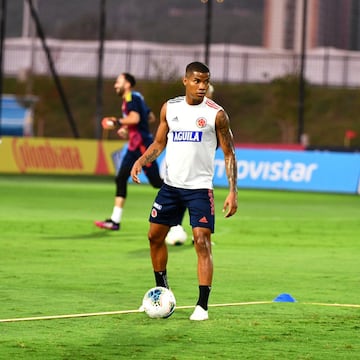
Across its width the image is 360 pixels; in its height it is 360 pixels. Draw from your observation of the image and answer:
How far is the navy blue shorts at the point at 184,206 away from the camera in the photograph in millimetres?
11398

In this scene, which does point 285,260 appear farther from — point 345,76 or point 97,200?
point 345,76

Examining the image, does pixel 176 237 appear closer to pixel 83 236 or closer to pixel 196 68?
pixel 83 236

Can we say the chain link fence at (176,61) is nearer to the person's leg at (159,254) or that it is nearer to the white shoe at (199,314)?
the person's leg at (159,254)

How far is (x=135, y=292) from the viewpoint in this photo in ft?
42.4

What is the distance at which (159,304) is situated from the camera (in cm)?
1108

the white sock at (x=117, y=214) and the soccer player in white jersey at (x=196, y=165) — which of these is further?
the white sock at (x=117, y=214)

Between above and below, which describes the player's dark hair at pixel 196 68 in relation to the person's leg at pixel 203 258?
above

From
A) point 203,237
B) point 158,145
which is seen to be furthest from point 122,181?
point 203,237

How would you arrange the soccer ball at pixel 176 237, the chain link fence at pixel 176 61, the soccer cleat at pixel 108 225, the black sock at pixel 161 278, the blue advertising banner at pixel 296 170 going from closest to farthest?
the black sock at pixel 161 278, the soccer ball at pixel 176 237, the soccer cleat at pixel 108 225, the blue advertising banner at pixel 296 170, the chain link fence at pixel 176 61

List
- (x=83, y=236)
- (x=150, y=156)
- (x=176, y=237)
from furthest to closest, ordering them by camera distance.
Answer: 1. (x=83, y=236)
2. (x=176, y=237)
3. (x=150, y=156)

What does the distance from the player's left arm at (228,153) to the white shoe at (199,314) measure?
87 centimetres

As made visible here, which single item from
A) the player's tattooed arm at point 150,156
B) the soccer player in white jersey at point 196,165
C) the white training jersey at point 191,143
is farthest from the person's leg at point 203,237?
the player's tattooed arm at point 150,156

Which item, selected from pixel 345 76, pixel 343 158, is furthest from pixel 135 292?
pixel 345 76

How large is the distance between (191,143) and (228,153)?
0.39 metres
